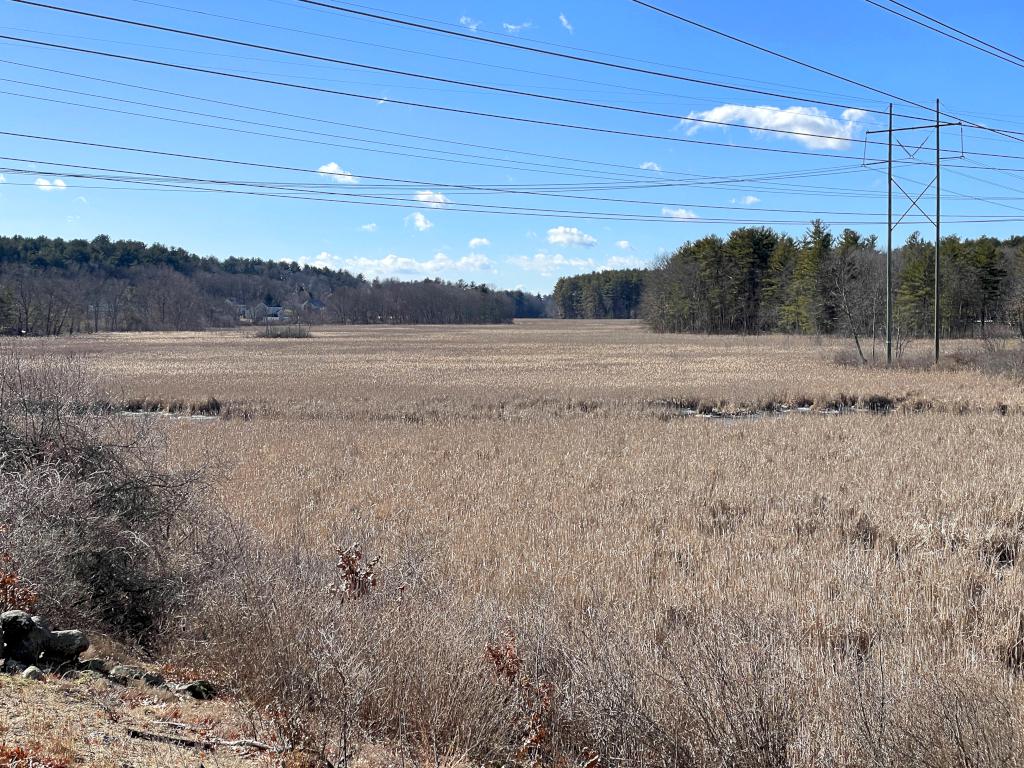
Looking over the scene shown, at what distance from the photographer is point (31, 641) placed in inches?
231

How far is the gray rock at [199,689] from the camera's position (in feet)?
19.2

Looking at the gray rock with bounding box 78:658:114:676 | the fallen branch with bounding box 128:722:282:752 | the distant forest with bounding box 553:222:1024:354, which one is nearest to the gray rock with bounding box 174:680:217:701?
the gray rock with bounding box 78:658:114:676

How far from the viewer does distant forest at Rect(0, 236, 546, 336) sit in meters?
108

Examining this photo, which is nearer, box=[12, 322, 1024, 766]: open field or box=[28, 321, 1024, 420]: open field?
box=[12, 322, 1024, 766]: open field

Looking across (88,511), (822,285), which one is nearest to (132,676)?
(88,511)

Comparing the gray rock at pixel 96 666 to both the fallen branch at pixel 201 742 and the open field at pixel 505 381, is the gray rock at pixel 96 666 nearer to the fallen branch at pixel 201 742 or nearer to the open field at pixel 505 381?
the fallen branch at pixel 201 742

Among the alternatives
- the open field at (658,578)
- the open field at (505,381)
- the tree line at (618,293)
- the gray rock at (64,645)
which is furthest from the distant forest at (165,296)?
the gray rock at (64,645)

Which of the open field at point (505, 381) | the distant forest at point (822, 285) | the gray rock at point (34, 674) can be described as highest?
the distant forest at point (822, 285)

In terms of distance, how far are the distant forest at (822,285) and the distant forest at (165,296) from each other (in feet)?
185

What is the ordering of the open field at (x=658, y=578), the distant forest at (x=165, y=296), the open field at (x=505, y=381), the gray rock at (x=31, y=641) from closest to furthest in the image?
1. the open field at (x=658, y=578)
2. the gray rock at (x=31, y=641)
3. the open field at (x=505, y=381)
4. the distant forest at (x=165, y=296)

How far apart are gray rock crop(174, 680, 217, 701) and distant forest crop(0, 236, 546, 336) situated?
90.1 metres

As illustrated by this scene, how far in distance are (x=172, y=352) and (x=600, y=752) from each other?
2608 inches

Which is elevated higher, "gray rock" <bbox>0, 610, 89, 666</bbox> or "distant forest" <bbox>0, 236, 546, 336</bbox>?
"distant forest" <bbox>0, 236, 546, 336</bbox>

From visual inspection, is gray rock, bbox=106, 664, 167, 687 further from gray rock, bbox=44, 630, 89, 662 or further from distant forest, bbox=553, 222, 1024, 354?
distant forest, bbox=553, 222, 1024, 354
